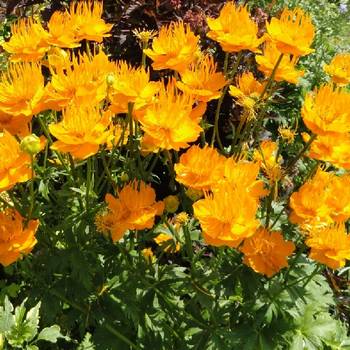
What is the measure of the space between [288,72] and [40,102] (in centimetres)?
67

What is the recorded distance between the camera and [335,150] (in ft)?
4.62

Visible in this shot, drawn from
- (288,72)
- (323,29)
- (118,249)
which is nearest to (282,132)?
(288,72)

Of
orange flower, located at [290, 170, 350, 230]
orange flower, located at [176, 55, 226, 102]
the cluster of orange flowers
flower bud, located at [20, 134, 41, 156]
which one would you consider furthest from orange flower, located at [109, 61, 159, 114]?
orange flower, located at [290, 170, 350, 230]

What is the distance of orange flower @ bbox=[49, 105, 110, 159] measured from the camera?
1294mm

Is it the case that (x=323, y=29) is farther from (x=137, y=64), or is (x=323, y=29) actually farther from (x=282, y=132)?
(x=282, y=132)

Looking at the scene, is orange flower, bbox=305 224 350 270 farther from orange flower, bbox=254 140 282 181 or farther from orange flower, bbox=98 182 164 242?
orange flower, bbox=98 182 164 242

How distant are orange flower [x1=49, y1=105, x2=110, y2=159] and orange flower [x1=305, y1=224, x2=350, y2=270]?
1.77 feet

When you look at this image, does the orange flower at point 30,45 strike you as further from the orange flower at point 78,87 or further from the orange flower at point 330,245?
the orange flower at point 330,245

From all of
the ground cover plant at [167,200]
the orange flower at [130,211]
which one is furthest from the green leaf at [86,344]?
the orange flower at [130,211]

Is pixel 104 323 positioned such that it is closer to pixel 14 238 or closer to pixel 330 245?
pixel 14 238

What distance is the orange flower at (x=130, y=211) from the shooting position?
4.60 feet

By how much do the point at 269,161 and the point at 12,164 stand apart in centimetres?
72

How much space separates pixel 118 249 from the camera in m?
1.63

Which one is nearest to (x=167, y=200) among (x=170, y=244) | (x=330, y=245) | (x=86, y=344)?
(x=170, y=244)
